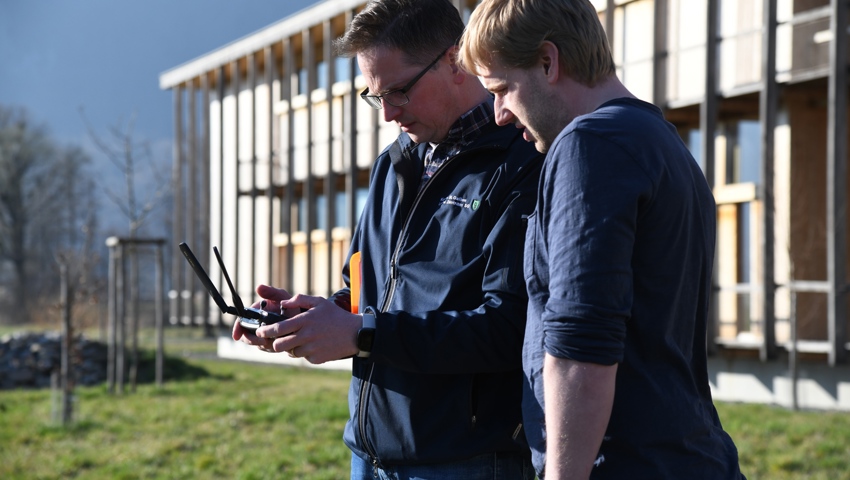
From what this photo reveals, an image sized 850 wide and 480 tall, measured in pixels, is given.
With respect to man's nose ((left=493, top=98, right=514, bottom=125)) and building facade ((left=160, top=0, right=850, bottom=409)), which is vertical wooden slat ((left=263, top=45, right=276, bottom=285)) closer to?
building facade ((left=160, top=0, right=850, bottom=409))

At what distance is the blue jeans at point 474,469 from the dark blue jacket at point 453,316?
0.11ft

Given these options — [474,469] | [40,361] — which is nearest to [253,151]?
[40,361]

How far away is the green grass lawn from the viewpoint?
27.4 ft

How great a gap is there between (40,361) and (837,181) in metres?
13.6

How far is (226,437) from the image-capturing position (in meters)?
10.1

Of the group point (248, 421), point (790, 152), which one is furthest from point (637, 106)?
point (790, 152)

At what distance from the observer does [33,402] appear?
566 inches

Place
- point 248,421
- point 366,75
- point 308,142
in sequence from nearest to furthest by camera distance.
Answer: point 366,75 < point 248,421 < point 308,142

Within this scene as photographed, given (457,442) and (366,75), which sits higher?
(366,75)

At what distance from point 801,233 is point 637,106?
12.8 meters

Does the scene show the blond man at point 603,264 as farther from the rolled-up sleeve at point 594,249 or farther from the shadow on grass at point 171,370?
the shadow on grass at point 171,370

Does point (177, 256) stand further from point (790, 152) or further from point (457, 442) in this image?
point (457, 442)

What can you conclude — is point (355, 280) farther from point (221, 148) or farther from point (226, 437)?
point (221, 148)

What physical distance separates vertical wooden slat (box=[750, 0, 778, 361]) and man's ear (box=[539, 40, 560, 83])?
38.8 feet
